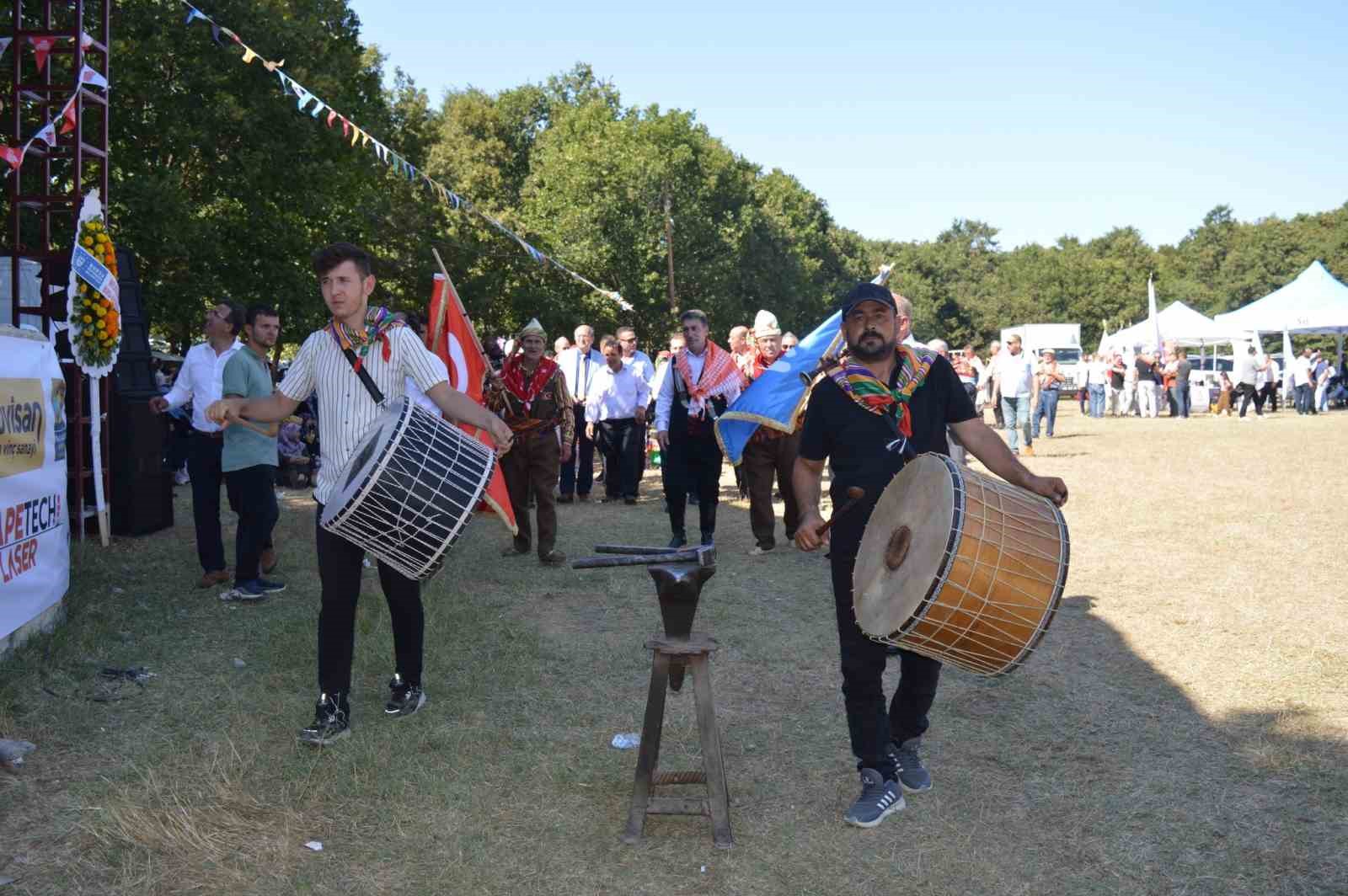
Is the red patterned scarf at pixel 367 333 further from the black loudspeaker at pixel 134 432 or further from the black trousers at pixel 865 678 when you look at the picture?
the black loudspeaker at pixel 134 432

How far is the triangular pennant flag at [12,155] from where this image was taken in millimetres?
8203

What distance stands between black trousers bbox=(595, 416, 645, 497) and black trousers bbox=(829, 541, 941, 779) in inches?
378

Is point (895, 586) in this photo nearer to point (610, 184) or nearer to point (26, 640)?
point (26, 640)

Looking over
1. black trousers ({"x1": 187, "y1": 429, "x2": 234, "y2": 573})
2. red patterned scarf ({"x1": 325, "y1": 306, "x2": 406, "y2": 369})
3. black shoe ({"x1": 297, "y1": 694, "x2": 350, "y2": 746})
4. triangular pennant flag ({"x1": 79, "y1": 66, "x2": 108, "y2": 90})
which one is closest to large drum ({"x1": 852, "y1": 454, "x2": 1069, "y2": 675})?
red patterned scarf ({"x1": 325, "y1": 306, "x2": 406, "y2": 369})

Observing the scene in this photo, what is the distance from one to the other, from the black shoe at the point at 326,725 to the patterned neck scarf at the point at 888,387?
8.85 ft

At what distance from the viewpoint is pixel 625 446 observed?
14.3 meters

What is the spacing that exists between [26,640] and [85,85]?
18.5 feet

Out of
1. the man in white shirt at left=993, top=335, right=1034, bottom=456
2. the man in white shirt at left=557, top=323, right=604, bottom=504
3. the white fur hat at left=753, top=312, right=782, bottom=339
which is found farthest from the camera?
the man in white shirt at left=993, top=335, right=1034, bottom=456

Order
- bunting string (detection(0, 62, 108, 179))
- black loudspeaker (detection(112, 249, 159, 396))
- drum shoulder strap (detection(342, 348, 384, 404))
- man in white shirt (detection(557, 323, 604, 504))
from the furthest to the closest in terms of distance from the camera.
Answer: man in white shirt (detection(557, 323, 604, 504)) → black loudspeaker (detection(112, 249, 159, 396)) → bunting string (detection(0, 62, 108, 179)) → drum shoulder strap (detection(342, 348, 384, 404))

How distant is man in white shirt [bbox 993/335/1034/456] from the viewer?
18750 millimetres

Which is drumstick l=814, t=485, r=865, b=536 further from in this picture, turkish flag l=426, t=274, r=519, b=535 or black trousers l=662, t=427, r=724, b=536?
turkish flag l=426, t=274, r=519, b=535

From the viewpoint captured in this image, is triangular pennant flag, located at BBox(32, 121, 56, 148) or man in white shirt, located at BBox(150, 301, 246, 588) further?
triangular pennant flag, located at BBox(32, 121, 56, 148)

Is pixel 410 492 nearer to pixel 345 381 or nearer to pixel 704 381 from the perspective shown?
pixel 345 381

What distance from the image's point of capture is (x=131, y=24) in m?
18.6
